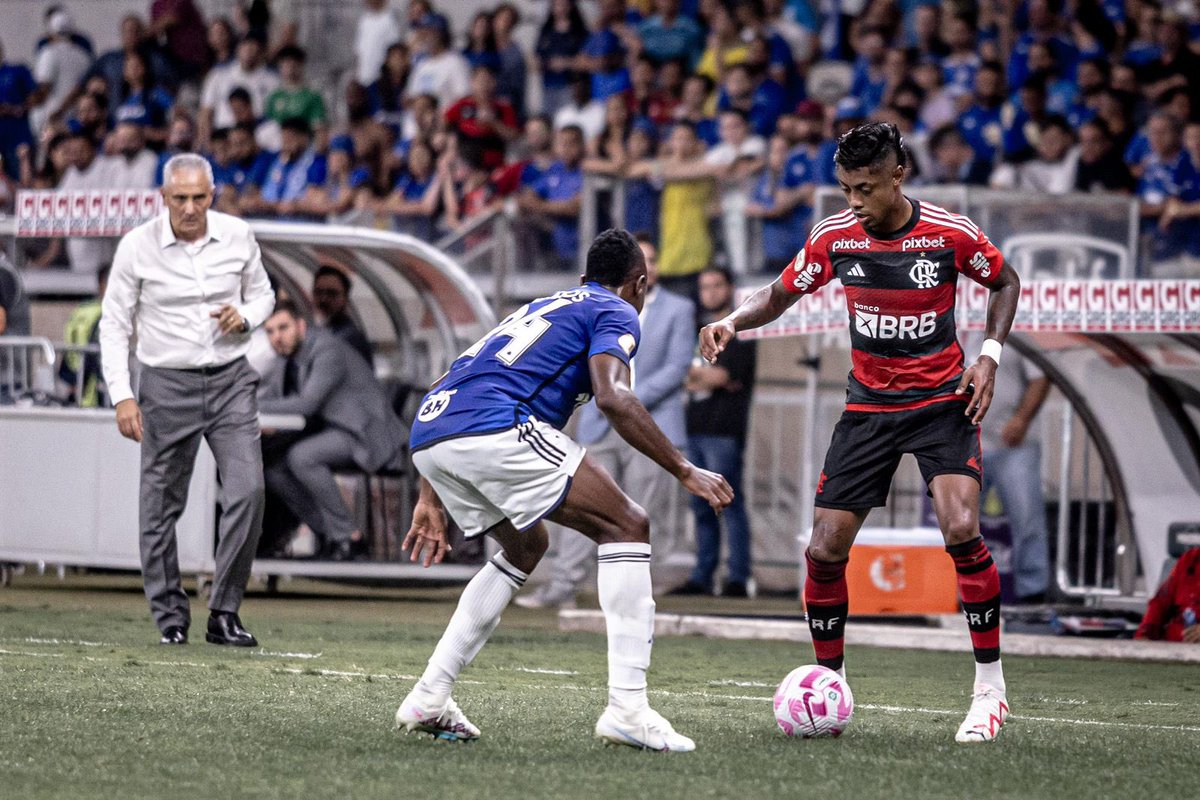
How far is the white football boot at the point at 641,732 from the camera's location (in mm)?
6066

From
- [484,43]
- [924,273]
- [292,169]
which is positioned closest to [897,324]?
[924,273]

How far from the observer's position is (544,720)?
22.9 feet

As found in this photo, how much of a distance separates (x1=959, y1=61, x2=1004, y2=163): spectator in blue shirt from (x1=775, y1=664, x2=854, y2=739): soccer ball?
10376 mm

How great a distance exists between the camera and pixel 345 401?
13789 mm

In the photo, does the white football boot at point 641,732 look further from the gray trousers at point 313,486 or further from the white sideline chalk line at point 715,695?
the gray trousers at point 313,486

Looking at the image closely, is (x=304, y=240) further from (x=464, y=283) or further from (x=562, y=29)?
(x=562, y=29)

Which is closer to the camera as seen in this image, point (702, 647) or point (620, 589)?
point (620, 589)

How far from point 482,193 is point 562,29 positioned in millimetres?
3362

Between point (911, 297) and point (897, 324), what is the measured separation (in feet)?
0.39

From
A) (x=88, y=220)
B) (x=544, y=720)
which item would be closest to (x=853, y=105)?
(x=88, y=220)

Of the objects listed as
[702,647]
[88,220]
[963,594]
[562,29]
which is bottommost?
[702,647]

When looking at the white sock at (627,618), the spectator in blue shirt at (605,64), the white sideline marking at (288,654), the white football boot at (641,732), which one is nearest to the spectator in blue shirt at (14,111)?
the spectator in blue shirt at (605,64)

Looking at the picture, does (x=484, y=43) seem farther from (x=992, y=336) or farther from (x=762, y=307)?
(x=992, y=336)

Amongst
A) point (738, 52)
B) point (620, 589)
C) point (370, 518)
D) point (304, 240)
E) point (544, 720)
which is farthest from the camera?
point (738, 52)
